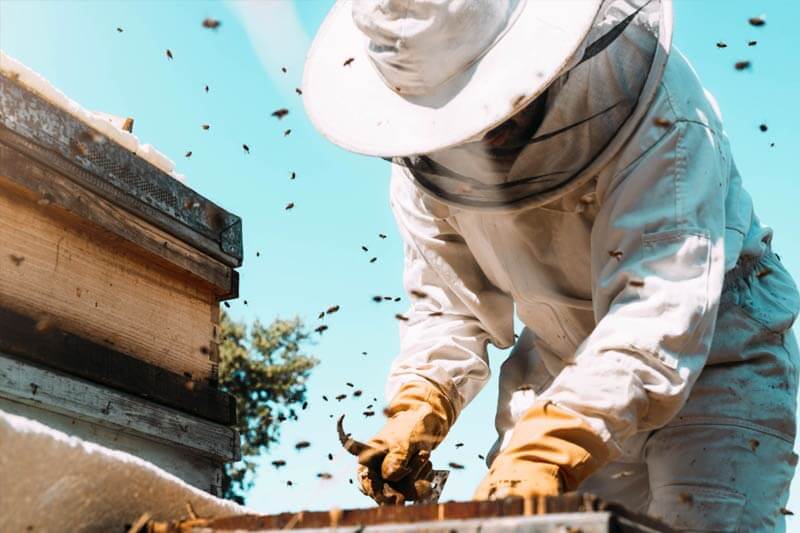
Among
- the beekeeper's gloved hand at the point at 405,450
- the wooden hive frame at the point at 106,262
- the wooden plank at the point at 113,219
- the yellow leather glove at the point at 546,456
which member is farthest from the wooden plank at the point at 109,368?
the yellow leather glove at the point at 546,456

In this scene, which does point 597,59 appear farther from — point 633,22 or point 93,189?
point 93,189

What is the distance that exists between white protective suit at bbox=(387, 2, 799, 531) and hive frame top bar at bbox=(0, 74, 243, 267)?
941mm

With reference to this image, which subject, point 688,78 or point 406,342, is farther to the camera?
point 406,342

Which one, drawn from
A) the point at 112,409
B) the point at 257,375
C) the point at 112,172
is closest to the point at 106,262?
the point at 112,172

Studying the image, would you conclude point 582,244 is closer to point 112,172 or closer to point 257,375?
point 112,172

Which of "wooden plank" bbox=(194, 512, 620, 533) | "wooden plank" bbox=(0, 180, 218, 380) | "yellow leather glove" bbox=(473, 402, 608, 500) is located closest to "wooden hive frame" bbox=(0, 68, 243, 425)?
"wooden plank" bbox=(0, 180, 218, 380)

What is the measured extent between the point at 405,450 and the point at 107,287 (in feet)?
4.07

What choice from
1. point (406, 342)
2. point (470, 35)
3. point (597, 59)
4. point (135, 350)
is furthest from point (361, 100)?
point (135, 350)

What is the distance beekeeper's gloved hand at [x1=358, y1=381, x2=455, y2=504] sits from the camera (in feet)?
8.28

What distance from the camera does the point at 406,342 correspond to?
9.56 feet

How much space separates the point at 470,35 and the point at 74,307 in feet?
5.11

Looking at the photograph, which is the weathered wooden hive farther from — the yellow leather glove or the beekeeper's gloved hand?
the yellow leather glove

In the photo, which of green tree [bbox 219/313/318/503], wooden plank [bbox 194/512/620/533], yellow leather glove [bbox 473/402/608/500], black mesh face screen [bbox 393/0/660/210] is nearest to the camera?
wooden plank [bbox 194/512/620/533]

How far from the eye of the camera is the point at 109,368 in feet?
10.5
